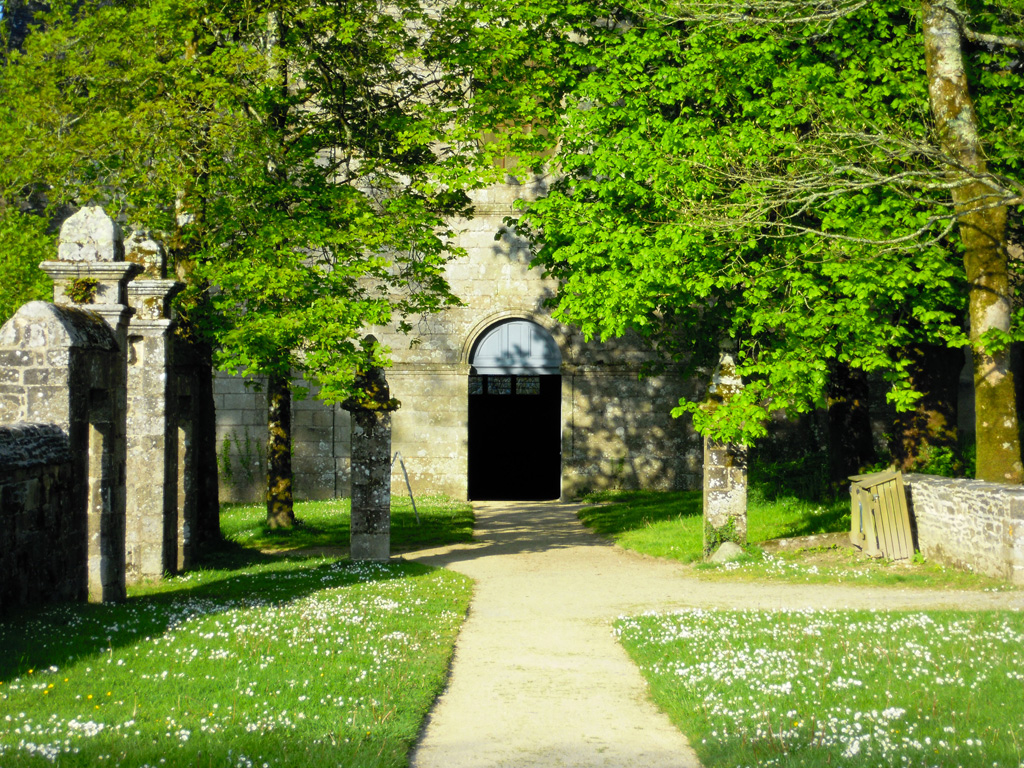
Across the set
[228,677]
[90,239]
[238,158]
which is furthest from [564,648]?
[238,158]

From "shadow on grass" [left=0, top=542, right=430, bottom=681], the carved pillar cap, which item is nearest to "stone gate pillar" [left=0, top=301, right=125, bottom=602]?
"shadow on grass" [left=0, top=542, right=430, bottom=681]

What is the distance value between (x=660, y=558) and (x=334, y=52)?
9.34 metres

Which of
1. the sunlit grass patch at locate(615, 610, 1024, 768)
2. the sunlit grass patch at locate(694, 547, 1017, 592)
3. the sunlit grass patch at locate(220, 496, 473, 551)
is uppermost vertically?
the sunlit grass patch at locate(615, 610, 1024, 768)

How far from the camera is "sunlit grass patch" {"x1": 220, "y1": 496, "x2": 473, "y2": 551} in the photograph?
16.0m

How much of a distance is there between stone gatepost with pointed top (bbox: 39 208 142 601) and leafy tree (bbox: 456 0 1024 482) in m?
6.22

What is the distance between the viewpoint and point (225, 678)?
6.49m

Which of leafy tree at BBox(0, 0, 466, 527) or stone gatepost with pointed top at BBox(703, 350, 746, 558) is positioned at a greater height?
leafy tree at BBox(0, 0, 466, 527)

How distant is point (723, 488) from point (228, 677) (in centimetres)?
872

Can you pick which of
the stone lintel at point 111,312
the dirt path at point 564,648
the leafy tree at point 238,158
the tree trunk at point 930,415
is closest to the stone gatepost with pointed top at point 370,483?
the dirt path at point 564,648

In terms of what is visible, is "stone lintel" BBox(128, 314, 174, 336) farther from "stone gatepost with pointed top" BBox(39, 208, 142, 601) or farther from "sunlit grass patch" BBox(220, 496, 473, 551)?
"sunlit grass patch" BBox(220, 496, 473, 551)

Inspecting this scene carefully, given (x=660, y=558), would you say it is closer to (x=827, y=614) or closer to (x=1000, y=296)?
(x=827, y=614)

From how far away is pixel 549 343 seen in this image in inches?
917

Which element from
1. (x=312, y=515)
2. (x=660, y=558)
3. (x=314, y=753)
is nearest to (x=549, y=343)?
(x=312, y=515)

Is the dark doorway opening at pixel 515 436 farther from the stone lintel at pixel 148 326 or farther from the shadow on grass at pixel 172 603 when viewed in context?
the stone lintel at pixel 148 326
